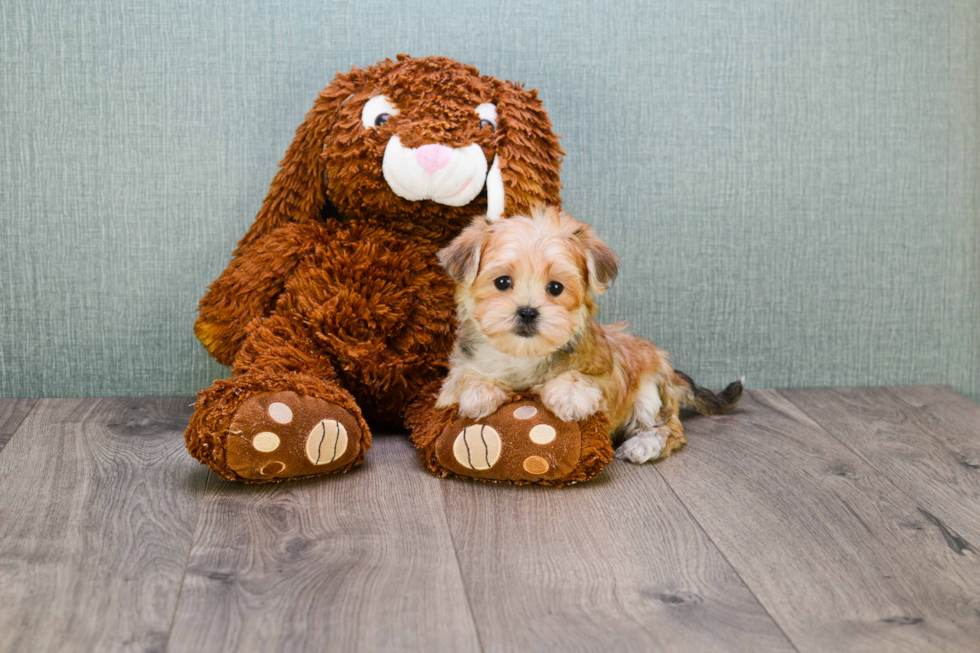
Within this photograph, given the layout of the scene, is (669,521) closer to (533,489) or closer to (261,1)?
(533,489)

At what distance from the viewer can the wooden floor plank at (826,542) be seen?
128 cm

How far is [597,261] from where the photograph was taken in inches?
69.3

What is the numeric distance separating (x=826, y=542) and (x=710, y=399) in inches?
29.7

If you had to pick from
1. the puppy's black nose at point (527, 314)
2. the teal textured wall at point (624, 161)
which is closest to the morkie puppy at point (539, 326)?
the puppy's black nose at point (527, 314)

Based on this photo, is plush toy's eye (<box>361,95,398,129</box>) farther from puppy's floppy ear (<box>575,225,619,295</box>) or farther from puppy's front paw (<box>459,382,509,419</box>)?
puppy's front paw (<box>459,382,509,419</box>)

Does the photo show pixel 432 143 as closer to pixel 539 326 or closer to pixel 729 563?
pixel 539 326

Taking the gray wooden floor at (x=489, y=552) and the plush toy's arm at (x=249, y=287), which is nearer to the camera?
the gray wooden floor at (x=489, y=552)

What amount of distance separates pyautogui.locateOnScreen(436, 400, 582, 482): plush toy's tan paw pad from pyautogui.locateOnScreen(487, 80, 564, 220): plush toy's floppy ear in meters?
0.43

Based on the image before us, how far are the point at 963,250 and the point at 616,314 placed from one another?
3.30ft

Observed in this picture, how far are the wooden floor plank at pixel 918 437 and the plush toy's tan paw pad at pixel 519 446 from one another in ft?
2.27

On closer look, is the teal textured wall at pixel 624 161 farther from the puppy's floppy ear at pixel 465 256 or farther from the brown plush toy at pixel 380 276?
the puppy's floppy ear at pixel 465 256

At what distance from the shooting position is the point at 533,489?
5.75ft

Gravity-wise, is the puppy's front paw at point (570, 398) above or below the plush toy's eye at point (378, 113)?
below

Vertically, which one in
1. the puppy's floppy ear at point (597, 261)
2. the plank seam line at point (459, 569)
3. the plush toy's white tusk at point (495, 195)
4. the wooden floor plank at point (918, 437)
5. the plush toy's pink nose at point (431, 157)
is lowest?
the wooden floor plank at point (918, 437)
